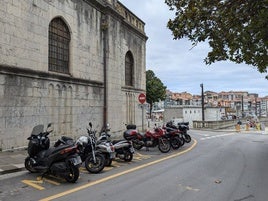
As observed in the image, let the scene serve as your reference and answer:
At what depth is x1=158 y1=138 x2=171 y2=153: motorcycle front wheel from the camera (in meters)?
13.4

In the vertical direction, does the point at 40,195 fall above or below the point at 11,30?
below

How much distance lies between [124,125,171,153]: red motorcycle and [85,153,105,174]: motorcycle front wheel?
479cm

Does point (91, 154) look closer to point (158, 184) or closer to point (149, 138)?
point (158, 184)

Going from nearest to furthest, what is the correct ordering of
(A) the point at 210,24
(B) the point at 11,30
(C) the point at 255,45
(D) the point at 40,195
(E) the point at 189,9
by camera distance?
(D) the point at 40,195, (E) the point at 189,9, (A) the point at 210,24, (B) the point at 11,30, (C) the point at 255,45

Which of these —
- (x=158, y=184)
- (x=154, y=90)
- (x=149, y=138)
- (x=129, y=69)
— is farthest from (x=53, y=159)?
(x=154, y=90)

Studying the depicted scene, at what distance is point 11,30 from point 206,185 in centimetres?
868

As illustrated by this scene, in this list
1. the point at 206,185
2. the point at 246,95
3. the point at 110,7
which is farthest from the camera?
the point at 246,95

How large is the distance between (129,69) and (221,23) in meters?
12.5

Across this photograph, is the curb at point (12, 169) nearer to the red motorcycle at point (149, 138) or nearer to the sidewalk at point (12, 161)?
the sidewalk at point (12, 161)

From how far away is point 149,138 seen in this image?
13734 millimetres

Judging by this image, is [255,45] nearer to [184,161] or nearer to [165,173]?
[184,161]

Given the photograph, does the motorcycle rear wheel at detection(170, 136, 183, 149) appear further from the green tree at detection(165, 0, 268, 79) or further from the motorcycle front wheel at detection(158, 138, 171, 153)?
the green tree at detection(165, 0, 268, 79)

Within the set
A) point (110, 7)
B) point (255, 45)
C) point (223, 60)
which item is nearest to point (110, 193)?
point (223, 60)

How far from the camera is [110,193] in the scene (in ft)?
21.3
